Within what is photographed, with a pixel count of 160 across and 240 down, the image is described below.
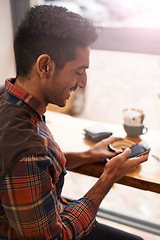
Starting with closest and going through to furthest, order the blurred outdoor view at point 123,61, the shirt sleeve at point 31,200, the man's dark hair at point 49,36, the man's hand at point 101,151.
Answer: the shirt sleeve at point 31,200
the man's dark hair at point 49,36
the man's hand at point 101,151
the blurred outdoor view at point 123,61

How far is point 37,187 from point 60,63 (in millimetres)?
381

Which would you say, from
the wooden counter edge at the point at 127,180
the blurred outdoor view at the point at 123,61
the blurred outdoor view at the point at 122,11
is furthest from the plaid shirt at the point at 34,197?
the blurred outdoor view at the point at 122,11

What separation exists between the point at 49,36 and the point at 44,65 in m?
0.09

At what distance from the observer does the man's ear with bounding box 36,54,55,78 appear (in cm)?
73

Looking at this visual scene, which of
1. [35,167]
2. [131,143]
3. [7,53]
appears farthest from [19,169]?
A: [7,53]

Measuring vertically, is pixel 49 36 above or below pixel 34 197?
above

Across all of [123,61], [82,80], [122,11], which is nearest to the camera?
[82,80]

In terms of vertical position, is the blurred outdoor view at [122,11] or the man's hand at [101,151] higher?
the blurred outdoor view at [122,11]

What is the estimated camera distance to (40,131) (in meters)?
0.79

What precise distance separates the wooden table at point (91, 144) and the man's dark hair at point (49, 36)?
520 mm

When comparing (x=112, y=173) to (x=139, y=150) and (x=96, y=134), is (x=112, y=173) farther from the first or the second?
(x=96, y=134)

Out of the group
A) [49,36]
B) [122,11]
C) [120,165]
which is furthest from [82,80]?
[122,11]

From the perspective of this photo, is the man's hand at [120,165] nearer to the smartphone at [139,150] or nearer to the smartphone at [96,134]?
the smartphone at [139,150]

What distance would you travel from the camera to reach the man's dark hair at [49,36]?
74cm
